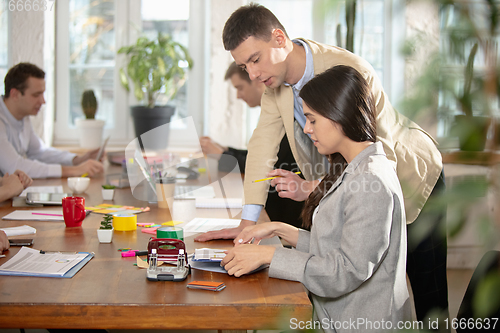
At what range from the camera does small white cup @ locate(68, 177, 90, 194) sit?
230cm

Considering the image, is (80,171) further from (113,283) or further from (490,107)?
(490,107)

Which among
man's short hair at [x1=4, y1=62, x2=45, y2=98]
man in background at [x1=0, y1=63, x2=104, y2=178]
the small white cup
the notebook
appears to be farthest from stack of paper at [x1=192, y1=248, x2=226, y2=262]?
man's short hair at [x1=4, y1=62, x2=45, y2=98]

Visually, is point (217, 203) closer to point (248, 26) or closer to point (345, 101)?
point (248, 26)

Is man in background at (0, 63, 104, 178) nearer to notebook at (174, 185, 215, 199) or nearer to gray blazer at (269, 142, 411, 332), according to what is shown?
notebook at (174, 185, 215, 199)

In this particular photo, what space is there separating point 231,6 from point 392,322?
125 inches

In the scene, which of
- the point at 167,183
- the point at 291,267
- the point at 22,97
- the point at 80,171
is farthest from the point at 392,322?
the point at 22,97

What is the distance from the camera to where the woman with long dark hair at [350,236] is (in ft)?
3.63

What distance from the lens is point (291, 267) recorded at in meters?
1.14

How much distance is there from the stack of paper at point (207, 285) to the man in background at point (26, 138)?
191 cm

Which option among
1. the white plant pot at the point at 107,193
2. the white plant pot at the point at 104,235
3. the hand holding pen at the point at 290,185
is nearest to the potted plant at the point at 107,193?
the white plant pot at the point at 107,193

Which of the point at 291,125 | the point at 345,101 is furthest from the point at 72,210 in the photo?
the point at 345,101

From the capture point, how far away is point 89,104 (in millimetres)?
3988

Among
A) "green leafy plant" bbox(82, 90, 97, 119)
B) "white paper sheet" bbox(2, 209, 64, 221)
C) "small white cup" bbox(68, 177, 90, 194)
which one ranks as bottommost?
"white paper sheet" bbox(2, 209, 64, 221)

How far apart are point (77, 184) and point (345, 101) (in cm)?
154
